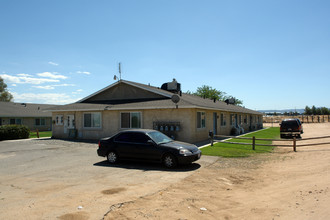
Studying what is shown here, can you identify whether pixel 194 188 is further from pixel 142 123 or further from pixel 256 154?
pixel 142 123

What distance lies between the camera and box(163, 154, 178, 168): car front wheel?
369 inches

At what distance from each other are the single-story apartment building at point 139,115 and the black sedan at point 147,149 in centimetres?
636

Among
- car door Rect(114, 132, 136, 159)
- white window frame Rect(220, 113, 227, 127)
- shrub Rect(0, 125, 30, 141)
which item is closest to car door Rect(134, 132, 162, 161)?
car door Rect(114, 132, 136, 159)

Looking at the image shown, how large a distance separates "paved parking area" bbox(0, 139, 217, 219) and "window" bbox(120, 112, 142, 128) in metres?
7.48

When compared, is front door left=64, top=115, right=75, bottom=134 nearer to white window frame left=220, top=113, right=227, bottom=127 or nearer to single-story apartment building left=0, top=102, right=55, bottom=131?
single-story apartment building left=0, top=102, right=55, bottom=131

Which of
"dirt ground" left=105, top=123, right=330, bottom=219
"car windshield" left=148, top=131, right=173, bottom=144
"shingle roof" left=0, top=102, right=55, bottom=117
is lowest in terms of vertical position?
"dirt ground" left=105, top=123, right=330, bottom=219

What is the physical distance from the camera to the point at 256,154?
13.0 metres

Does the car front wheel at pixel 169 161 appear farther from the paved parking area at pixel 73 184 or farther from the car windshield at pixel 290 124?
the car windshield at pixel 290 124

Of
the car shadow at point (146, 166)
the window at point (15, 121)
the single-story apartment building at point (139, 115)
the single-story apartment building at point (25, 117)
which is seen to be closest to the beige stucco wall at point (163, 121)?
the single-story apartment building at point (139, 115)

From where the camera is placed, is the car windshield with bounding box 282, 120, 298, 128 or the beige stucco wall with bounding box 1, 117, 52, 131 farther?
the beige stucco wall with bounding box 1, 117, 52, 131

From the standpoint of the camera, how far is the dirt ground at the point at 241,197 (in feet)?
16.4

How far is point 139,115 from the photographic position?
61.6 ft

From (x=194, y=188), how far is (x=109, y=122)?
1417 cm

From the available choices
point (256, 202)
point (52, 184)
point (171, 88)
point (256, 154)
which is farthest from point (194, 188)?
point (171, 88)
